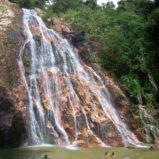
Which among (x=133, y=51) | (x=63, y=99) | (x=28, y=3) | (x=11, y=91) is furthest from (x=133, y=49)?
(x=28, y=3)

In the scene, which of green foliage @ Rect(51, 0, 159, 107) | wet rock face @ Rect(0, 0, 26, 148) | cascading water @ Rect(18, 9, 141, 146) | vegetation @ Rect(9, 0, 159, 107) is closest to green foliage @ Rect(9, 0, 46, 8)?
vegetation @ Rect(9, 0, 159, 107)

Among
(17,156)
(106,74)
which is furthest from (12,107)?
(106,74)

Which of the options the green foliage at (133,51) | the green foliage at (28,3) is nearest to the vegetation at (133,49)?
the green foliage at (133,51)

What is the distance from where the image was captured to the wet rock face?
34.7 ft

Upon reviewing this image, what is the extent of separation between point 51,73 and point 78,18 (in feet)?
32.7

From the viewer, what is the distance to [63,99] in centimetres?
1276

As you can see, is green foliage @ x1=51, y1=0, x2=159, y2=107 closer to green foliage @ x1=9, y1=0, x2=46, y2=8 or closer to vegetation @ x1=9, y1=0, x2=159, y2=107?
vegetation @ x1=9, y1=0, x2=159, y2=107

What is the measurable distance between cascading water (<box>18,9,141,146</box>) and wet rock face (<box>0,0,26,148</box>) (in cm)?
45

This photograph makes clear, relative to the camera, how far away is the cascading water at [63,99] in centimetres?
1120

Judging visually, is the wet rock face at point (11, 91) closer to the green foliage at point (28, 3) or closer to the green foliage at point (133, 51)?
the green foliage at point (133, 51)

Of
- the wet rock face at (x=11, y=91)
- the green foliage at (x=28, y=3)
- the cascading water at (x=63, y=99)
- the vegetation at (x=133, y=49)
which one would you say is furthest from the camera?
the green foliage at (x=28, y=3)

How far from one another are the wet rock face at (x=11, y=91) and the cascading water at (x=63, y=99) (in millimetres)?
454

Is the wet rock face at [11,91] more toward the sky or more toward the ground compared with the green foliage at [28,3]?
more toward the ground

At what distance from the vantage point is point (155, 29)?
55.0ft
